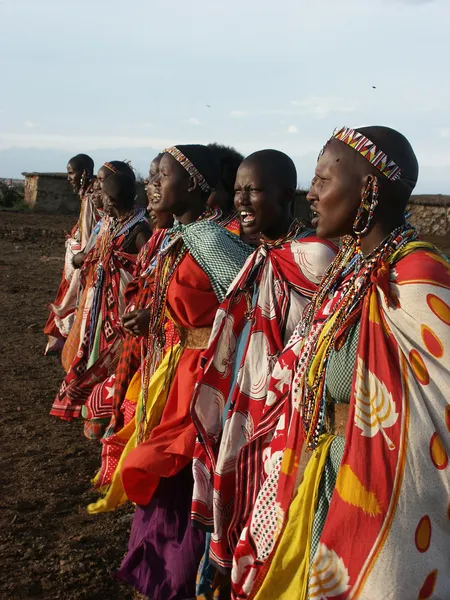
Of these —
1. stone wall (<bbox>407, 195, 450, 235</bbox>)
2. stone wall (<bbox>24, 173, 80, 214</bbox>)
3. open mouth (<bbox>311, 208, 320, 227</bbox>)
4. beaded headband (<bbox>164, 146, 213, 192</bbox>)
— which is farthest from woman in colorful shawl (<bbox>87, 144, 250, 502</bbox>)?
stone wall (<bbox>24, 173, 80, 214</bbox>)

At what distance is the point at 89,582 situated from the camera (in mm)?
4227

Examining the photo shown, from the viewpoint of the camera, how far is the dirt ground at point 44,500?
423 centimetres

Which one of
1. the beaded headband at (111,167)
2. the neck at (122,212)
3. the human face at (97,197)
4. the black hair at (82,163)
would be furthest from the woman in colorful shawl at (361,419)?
the black hair at (82,163)

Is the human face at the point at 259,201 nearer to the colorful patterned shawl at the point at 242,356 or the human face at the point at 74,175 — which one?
the colorful patterned shawl at the point at 242,356

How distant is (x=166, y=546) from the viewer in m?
4.00

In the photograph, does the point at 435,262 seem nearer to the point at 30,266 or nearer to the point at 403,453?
the point at 403,453

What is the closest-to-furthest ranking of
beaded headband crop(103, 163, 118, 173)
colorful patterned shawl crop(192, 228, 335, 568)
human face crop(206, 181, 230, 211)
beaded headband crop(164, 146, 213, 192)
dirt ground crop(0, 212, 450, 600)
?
colorful patterned shawl crop(192, 228, 335, 568) < dirt ground crop(0, 212, 450, 600) < beaded headband crop(164, 146, 213, 192) < human face crop(206, 181, 230, 211) < beaded headband crop(103, 163, 118, 173)

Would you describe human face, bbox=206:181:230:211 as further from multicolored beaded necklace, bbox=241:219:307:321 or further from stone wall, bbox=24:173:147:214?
stone wall, bbox=24:173:147:214

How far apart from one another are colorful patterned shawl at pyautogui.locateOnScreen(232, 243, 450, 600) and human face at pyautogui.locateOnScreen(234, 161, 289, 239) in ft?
4.39

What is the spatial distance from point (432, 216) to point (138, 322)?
1884 centimetres

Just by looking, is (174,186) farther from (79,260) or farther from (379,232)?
(79,260)

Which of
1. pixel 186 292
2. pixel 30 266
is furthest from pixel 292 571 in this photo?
pixel 30 266

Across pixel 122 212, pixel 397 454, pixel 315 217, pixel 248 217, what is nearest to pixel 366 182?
pixel 315 217

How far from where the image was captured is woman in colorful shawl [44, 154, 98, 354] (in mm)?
8281
